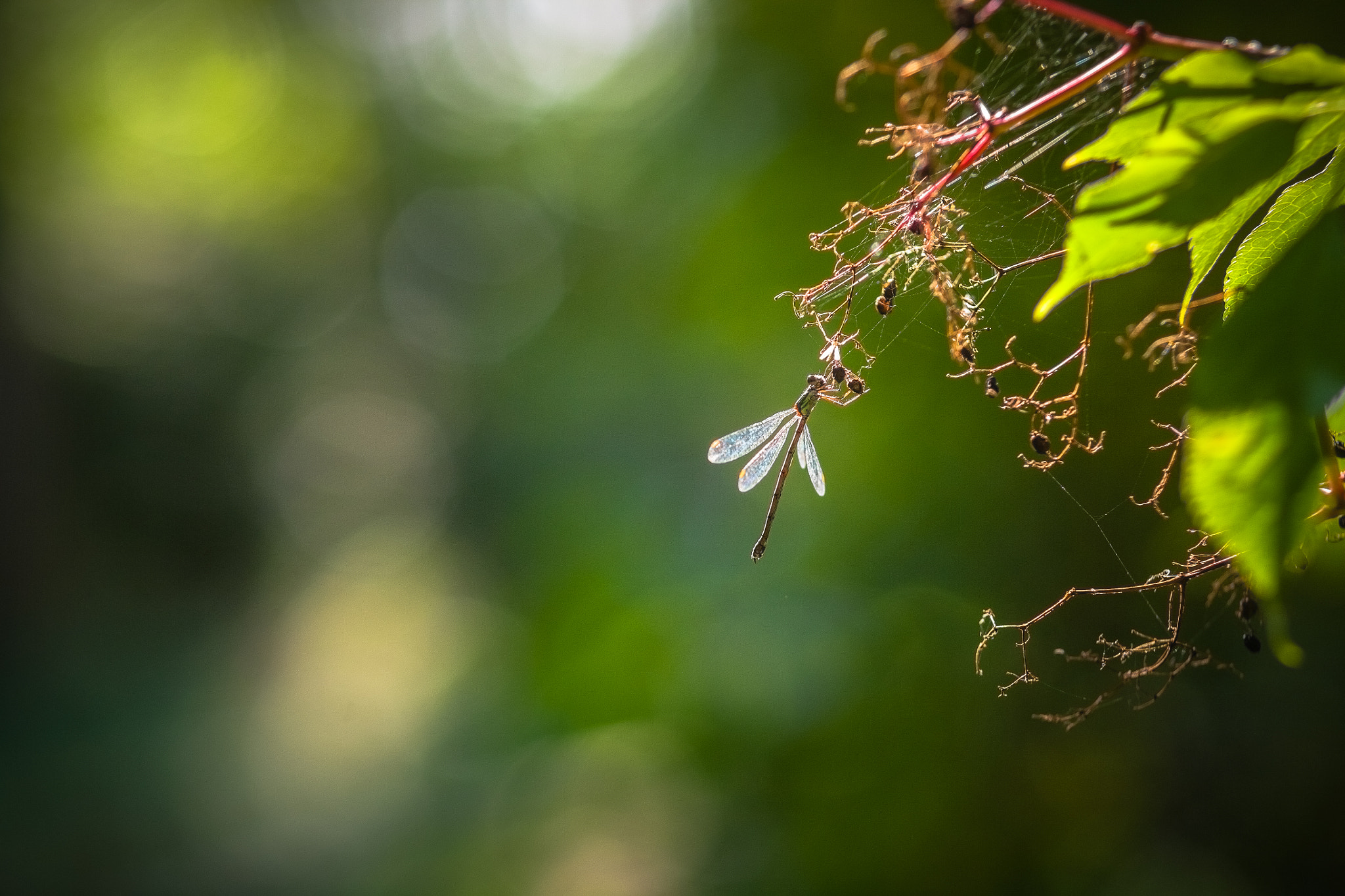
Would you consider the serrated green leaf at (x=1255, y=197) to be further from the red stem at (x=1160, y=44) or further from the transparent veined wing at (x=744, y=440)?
the transparent veined wing at (x=744, y=440)

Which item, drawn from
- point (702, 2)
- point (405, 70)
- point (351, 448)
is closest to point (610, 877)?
point (702, 2)

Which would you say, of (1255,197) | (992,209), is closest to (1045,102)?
(1255,197)

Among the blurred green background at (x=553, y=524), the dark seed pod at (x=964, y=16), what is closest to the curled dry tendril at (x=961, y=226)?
the dark seed pod at (x=964, y=16)

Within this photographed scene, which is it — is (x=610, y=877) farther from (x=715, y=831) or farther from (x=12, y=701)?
(x=12, y=701)

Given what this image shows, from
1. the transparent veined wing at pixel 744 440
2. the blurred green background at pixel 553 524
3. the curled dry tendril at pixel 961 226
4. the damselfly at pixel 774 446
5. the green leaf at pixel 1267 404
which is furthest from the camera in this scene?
the blurred green background at pixel 553 524

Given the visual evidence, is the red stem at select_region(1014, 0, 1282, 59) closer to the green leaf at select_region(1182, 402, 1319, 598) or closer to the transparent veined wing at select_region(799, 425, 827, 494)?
the green leaf at select_region(1182, 402, 1319, 598)

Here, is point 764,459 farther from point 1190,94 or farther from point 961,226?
point 1190,94
